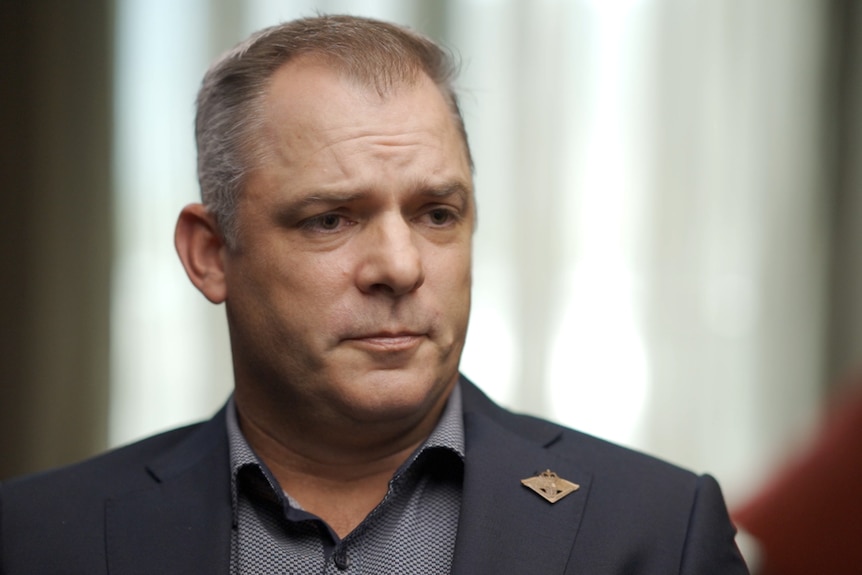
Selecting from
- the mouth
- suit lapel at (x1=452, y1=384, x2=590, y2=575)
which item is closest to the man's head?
the mouth

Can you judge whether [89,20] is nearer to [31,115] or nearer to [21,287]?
[31,115]

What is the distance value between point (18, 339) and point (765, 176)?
2.74m

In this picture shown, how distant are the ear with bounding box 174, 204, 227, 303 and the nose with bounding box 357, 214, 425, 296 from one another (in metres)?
0.33

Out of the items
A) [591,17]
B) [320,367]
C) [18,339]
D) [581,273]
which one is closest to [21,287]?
[18,339]

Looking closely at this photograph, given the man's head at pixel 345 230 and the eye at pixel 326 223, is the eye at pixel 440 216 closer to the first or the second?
the man's head at pixel 345 230

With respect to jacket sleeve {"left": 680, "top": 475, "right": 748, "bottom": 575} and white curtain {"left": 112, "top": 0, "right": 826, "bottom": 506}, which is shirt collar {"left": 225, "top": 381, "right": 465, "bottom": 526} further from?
white curtain {"left": 112, "top": 0, "right": 826, "bottom": 506}

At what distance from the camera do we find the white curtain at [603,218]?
3.99m

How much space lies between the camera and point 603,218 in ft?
13.4

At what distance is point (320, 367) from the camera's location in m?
1.73

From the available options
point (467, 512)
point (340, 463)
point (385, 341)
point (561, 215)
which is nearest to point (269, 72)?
point (385, 341)

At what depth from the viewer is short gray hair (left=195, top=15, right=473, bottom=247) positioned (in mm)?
1824

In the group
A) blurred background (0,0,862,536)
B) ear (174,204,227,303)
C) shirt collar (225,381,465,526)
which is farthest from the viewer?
blurred background (0,0,862,536)

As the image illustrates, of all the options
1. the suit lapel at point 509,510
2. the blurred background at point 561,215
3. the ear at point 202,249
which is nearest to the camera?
the suit lapel at point 509,510

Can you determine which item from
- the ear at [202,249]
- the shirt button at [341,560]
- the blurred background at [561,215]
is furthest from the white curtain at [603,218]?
the shirt button at [341,560]
